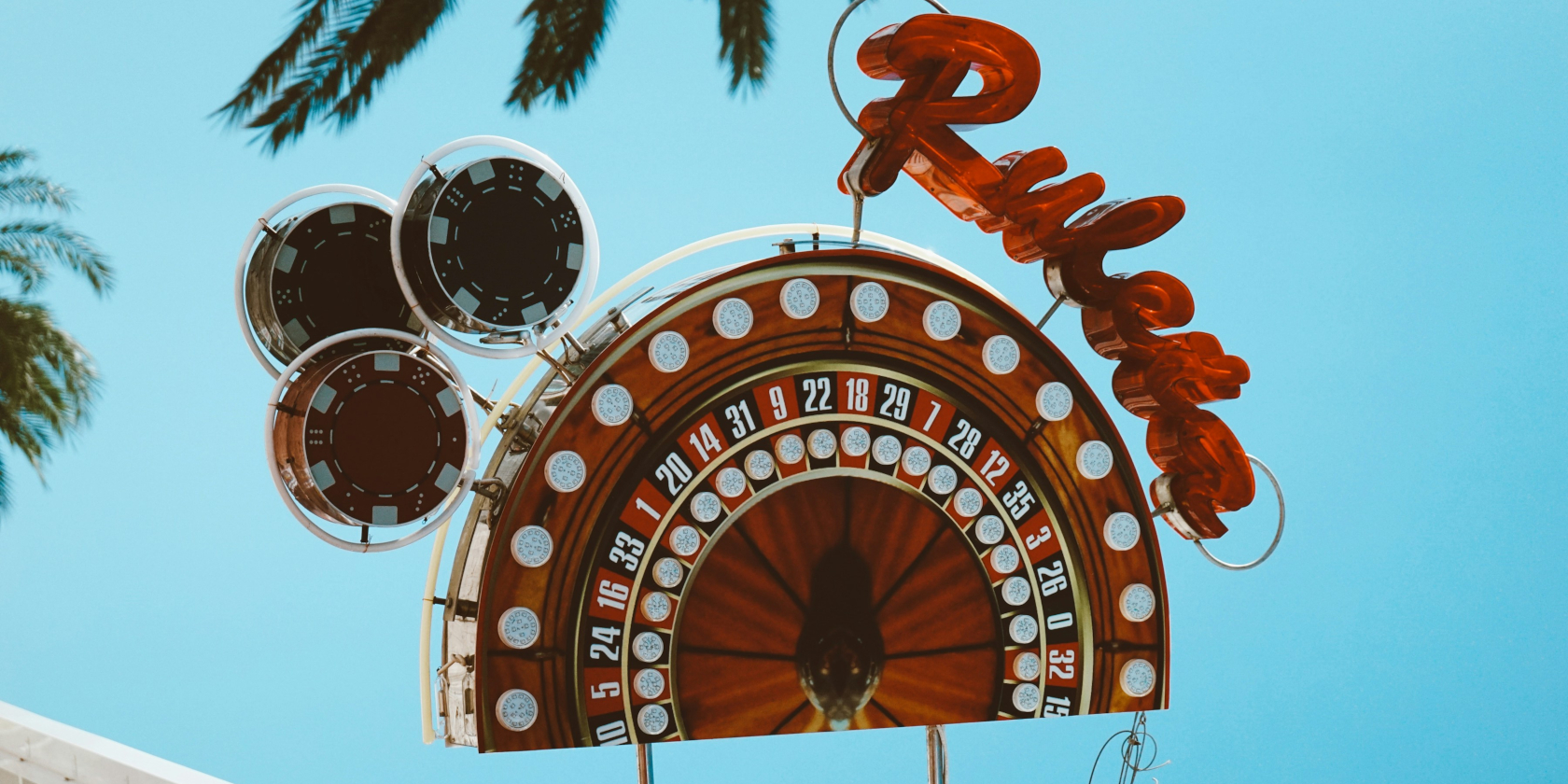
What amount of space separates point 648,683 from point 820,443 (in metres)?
1.13

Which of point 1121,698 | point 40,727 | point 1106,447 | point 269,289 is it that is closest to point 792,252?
point 1106,447

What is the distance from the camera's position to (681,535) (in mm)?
4797

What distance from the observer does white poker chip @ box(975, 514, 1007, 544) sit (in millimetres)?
5078

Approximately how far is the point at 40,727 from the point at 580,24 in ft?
23.9

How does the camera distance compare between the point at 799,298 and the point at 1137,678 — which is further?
the point at 1137,678

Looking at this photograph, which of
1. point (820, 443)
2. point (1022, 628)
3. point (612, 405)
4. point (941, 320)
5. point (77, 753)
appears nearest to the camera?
point (612, 405)

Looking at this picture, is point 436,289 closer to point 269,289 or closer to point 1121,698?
point 269,289

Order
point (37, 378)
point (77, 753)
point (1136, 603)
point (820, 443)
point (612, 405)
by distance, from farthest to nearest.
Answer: point (37, 378) < point (77, 753) < point (1136, 603) < point (820, 443) < point (612, 405)

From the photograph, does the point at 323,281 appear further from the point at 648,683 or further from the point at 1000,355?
the point at 1000,355

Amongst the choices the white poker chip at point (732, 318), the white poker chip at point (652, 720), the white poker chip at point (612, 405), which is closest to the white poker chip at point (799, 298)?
the white poker chip at point (732, 318)

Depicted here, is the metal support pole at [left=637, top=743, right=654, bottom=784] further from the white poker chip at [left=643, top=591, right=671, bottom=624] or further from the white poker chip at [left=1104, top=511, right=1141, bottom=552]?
the white poker chip at [left=1104, top=511, right=1141, bottom=552]

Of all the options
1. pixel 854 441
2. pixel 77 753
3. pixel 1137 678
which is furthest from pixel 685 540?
pixel 77 753

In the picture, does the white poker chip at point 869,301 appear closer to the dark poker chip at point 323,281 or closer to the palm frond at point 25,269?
the dark poker chip at point 323,281

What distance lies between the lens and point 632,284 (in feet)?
16.9
